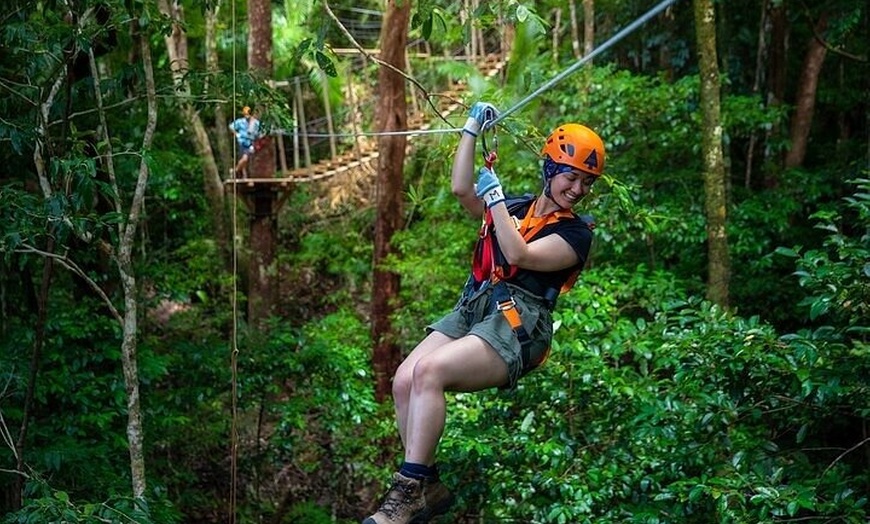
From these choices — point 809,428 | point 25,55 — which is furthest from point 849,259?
point 25,55

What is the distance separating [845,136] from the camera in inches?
382

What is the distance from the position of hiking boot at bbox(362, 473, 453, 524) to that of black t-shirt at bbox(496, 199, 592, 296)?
673mm

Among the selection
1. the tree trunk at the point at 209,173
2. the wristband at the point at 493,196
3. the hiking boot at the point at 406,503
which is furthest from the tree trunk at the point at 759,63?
the hiking boot at the point at 406,503

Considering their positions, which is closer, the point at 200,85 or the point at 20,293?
the point at 200,85

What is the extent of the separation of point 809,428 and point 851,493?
544 millimetres

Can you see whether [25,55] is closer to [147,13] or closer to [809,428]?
[147,13]

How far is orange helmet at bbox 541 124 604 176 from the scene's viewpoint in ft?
9.73

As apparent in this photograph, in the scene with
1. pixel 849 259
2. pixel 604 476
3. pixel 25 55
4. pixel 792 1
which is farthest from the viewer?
pixel 792 1

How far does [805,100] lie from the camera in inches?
349

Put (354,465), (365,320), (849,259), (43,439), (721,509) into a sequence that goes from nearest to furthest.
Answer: (721,509) < (849,259) < (43,439) < (354,465) < (365,320)

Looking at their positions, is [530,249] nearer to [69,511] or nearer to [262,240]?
[69,511]

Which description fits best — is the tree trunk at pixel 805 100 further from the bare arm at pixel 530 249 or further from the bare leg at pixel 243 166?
the bare arm at pixel 530 249

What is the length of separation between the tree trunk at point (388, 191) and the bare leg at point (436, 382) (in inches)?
194

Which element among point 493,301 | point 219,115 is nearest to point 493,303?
point 493,301
